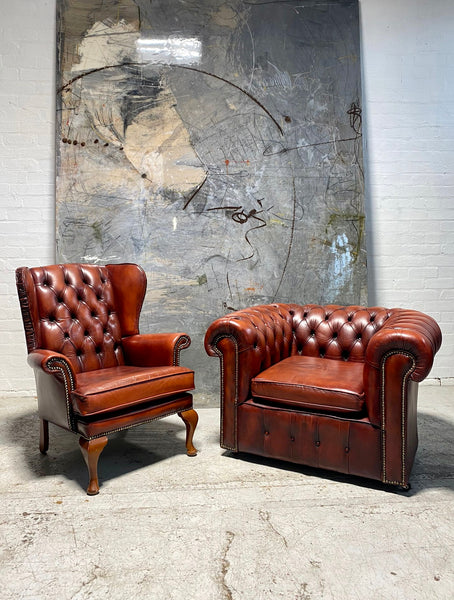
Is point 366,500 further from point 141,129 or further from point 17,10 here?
point 17,10

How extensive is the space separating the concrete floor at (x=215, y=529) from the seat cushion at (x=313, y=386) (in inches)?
13.8

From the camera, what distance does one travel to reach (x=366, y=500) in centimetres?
212

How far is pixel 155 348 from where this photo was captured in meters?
2.79

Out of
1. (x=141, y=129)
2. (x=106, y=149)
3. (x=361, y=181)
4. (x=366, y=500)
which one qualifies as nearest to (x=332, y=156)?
(x=361, y=181)

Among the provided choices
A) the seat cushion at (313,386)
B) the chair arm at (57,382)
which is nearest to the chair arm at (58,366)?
the chair arm at (57,382)

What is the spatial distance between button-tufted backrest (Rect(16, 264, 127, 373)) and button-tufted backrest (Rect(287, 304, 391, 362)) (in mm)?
1084

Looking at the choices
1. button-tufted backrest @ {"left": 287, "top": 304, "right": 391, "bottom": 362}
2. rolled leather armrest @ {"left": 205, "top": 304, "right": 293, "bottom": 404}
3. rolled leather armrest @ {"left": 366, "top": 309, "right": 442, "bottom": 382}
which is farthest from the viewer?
button-tufted backrest @ {"left": 287, "top": 304, "right": 391, "bottom": 362}

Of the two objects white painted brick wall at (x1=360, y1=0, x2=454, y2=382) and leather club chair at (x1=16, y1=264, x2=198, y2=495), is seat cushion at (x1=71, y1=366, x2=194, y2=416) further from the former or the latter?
white painted brick wall at (x1=360, y1=0, x2=454, y2=382)

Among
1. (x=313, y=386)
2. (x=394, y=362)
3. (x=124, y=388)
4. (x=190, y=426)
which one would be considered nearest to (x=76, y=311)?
(x=124, y=388)

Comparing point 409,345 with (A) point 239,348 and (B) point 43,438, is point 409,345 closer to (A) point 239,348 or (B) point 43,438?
(A) point 239,348

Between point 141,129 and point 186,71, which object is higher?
point 186,71

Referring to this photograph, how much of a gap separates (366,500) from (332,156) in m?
2.45

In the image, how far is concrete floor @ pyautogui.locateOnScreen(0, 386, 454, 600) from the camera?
5.08ft

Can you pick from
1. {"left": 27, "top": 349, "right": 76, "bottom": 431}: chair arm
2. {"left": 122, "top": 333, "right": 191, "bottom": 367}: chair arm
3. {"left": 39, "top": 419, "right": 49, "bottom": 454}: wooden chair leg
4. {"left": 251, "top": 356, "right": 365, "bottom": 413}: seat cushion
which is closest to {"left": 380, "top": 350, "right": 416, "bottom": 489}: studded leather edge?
{"left": 251, "top": 356, "right": 365, "bottom": 413}: seat cushion
